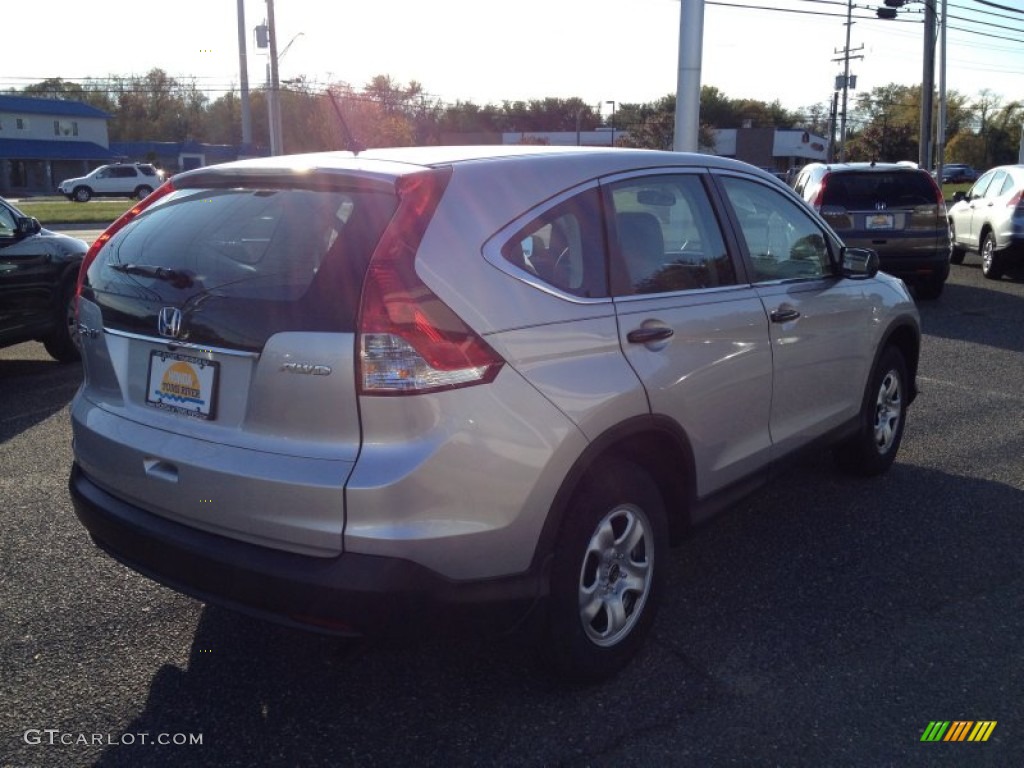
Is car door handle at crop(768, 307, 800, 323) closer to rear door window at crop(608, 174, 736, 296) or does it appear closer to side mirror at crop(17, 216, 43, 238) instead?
rear door window at crop(608, 174, 736, 296)

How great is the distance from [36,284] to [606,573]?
678 cm

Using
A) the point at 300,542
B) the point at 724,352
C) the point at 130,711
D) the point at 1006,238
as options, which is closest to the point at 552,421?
the point at 300,542

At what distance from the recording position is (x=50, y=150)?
6481cm

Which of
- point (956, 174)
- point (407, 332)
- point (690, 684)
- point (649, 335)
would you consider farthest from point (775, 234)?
point (956, 174)

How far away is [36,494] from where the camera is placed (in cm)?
514

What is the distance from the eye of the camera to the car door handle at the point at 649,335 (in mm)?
3309

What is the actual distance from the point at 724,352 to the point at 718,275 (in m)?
0.36

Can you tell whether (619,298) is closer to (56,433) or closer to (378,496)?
(378,496)

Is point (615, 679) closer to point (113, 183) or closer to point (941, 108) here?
point (941, 108)

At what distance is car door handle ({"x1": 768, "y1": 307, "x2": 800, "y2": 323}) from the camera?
4148mm

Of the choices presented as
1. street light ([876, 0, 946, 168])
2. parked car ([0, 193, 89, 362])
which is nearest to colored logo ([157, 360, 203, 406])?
parked car ([0, 193, 89, 362])

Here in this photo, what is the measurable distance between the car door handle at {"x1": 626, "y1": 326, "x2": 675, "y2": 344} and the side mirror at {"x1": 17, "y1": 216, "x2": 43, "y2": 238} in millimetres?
6759

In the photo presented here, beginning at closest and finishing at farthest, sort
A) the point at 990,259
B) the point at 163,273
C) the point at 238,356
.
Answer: the point at 238,356 → the point at 163,273 → the point at 990,259

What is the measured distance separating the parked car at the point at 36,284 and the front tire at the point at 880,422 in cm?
603
